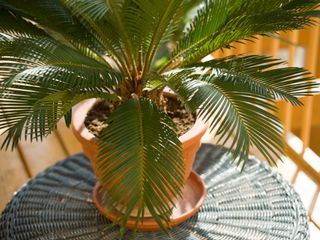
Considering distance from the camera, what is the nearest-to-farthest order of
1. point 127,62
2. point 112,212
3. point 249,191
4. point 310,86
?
1. point 310,86
2. point 127,62
3. point 112,212
4. point 249,191

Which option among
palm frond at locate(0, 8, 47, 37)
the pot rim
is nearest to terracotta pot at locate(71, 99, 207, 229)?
the pot rim

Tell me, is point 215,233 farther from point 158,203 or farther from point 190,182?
point 158,203

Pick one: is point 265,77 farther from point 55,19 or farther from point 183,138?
point 55,19

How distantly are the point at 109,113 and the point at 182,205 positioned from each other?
0.34 metres

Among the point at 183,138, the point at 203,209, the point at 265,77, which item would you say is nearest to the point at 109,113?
the point at 183,138

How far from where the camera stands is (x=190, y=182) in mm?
1598

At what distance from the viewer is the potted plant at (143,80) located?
41.9 inches

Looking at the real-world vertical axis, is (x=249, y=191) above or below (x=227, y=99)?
below

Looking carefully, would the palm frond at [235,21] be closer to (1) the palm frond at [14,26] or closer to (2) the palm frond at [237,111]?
(2) the palm frond at [237,111]

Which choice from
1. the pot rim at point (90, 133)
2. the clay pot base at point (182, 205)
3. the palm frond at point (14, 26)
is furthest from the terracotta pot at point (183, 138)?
the palm frond at point (14, 26)

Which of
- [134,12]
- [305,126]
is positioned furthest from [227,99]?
[305,126]

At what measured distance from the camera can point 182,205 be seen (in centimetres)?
150

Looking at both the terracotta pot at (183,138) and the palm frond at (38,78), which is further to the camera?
the terracotta pot at (183,138)

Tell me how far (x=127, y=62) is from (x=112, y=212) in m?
0.44
